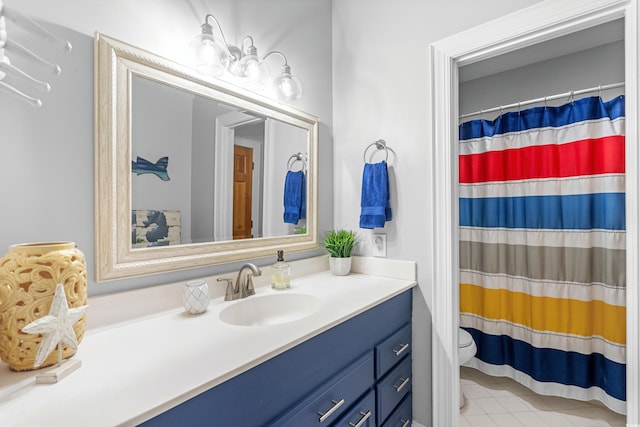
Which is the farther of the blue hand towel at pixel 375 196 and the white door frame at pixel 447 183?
the blue hand towel at pixel 375 196

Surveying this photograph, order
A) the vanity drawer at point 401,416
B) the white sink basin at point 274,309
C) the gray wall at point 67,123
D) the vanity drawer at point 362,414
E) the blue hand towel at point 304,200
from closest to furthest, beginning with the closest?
the gray wall at point 67,123
the vanity drawer at point 362,414
the white sink basin at point 274,309
the vanity drawer at point 401,416
the blue hand towel at point 304,200

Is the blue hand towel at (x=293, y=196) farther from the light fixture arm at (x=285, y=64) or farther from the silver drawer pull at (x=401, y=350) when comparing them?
the silver drawer pull at (x=401, y=350)

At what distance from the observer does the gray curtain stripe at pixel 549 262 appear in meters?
1.72

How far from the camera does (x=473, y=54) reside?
4.67ft

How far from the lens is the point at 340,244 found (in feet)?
5.45

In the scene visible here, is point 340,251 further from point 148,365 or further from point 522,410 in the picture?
point 522,410

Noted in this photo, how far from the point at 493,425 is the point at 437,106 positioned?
5.70ft

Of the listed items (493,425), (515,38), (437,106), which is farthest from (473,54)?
(493,425)

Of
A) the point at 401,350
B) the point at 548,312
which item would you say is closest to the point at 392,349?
the point at 401,350

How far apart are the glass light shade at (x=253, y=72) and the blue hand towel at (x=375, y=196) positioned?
67 centimetres

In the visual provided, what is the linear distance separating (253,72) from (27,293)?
1071 millimetres

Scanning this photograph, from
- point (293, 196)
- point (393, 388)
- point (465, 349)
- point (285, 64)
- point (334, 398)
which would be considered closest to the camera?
point (334, 398)

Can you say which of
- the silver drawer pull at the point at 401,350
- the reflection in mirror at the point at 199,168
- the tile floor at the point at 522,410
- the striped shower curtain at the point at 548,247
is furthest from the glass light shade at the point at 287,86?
the tile floor at the point at 522,410

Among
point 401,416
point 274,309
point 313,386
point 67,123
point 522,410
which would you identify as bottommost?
point 522,410
